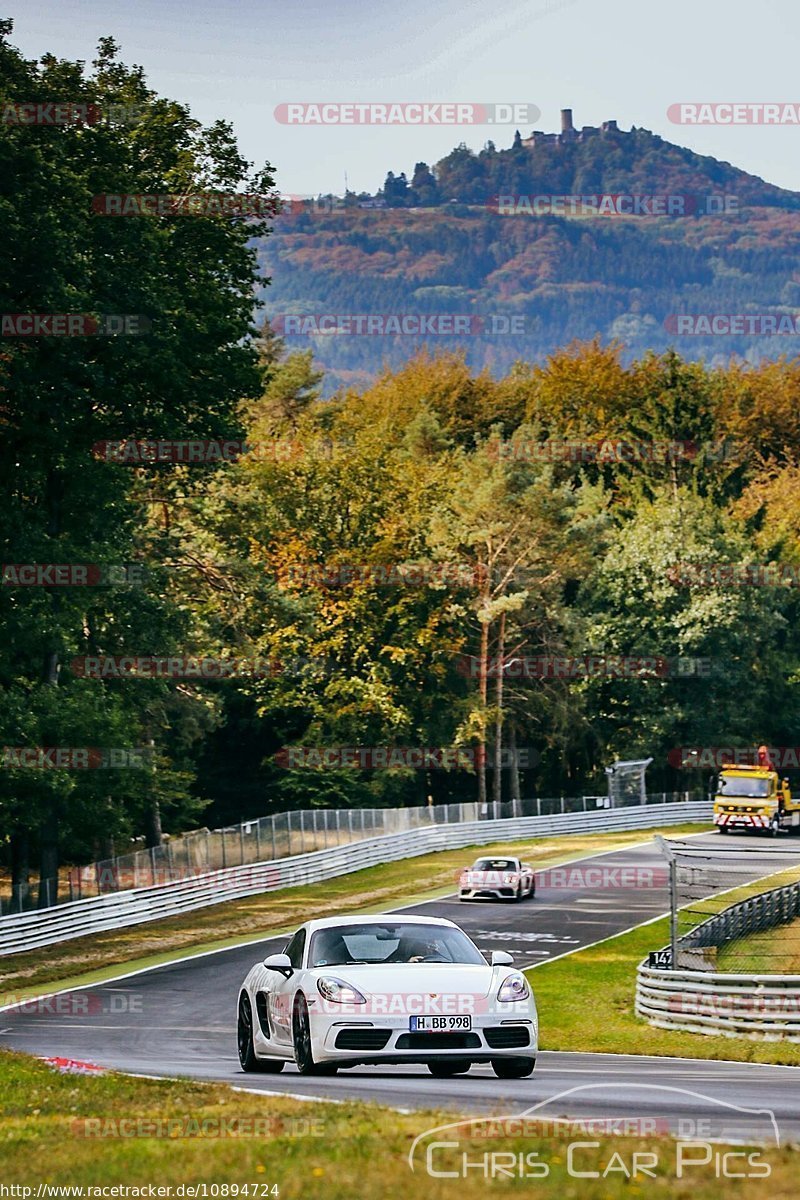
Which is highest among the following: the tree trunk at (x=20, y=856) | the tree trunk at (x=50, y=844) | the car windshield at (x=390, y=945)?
the car windshield at (x=390, y=945)

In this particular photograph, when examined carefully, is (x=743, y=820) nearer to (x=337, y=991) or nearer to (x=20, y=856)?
(x=20, y=856)

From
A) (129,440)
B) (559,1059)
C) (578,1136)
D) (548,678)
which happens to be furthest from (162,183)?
(548,678)

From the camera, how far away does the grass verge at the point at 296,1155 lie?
819 cm

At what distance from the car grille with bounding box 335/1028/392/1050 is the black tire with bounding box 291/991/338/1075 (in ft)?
1.14

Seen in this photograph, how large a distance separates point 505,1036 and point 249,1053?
3465 mm

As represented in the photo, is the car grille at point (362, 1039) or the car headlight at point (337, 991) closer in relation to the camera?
the car grille at point (362, 1039)

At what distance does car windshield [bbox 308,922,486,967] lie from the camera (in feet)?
49.5

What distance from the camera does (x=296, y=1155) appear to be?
962 centimetres

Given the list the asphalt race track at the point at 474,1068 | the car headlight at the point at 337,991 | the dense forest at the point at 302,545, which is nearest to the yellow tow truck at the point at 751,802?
the dense forest at the point at 302,545

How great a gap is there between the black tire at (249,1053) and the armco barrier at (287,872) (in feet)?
77.9

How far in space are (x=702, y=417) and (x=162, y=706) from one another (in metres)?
47.3

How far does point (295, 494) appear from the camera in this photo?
77.2 m

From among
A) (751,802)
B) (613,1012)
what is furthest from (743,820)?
(613,1012)

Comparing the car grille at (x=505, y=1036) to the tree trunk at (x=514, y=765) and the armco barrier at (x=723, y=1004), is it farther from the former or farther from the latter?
the tree trunk at (x=514, y=765)
